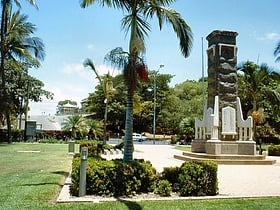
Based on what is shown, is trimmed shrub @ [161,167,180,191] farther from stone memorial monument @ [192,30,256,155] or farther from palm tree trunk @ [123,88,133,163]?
stone memorial monument @ [192,30,256,155]

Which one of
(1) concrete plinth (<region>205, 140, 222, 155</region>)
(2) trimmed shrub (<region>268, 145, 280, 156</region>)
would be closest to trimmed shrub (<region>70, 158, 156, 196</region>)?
(1) concrete plinth (<region>205, 140, 222, 155</region>)

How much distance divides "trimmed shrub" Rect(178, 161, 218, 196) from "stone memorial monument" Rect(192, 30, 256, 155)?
30.4 ft

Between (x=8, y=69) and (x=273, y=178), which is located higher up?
(x=8, y=69)

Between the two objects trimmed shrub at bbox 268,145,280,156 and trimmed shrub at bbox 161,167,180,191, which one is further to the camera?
trimmed shrub at bbox 268,145,280,156

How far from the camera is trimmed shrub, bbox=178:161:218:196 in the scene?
25.2 feet

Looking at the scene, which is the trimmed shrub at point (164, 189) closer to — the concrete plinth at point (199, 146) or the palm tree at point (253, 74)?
the concrete plinth at point (199, 146)

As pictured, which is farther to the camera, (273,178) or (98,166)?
(273,178)

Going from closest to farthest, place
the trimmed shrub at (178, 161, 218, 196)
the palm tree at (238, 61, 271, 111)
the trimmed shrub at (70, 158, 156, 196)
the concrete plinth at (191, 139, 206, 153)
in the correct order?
the trimmed shrub at (70, 158, 156, 196) < the trimmed shrub at (178, 161, 218, 196) < the concrete plinth at (191, 139, 206, 153) < the palm tree at (238, 61, 271, 111)

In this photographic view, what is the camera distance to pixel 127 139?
8711 millimetres

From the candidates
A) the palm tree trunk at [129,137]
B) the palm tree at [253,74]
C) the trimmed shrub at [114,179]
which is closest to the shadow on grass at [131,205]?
the trimmed shrub at [114,179]

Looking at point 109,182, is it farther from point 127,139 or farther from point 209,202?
point 209,202

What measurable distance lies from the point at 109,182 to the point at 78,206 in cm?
128

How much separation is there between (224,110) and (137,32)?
10290mm

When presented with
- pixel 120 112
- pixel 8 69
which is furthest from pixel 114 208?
pixel 120 112
